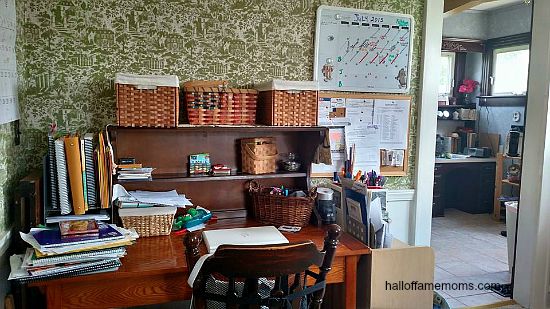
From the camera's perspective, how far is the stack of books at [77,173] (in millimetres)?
1838

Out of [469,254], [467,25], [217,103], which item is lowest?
[469,254]

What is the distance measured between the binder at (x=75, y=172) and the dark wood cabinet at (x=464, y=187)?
14.6ft

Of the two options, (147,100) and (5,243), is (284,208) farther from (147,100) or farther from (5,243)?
(5,243)

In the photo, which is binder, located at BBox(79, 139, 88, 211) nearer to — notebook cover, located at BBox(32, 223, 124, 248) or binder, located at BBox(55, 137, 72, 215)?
binder, located at BBox(55, 137, 72, 215)

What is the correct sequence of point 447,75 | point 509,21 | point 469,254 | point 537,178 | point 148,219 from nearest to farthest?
1. point 148,219
2. point 537,178
3. point 469,254
4. point 509,21
5. point 447,75

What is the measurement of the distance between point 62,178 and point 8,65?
491 millimetres

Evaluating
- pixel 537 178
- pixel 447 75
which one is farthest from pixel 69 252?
pixel 447 75

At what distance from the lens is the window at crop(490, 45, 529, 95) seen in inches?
219

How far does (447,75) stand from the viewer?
6.04 metres

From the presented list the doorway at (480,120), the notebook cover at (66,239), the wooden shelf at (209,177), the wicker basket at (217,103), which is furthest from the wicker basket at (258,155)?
the doorway at (480,120)

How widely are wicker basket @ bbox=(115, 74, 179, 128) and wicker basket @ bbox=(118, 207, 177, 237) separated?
387 millimetres

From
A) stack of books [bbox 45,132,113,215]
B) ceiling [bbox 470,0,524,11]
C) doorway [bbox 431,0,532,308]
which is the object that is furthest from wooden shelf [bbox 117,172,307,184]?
ceiling [bbox 470,0,524,11]

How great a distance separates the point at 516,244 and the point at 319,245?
1729 millimetres

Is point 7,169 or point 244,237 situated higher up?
point 7,169
